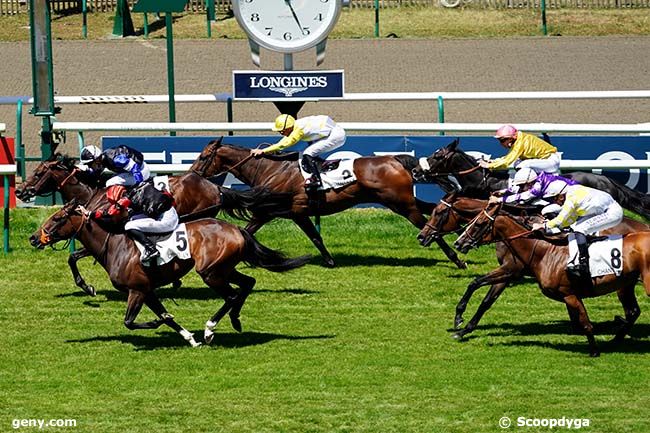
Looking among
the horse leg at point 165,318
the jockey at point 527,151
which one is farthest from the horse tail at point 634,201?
the horse leg at point 165,318

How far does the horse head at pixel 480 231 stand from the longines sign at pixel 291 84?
586 centimetres

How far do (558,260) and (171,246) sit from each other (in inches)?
134

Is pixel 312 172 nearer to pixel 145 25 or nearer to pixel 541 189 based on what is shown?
pixel 541 189

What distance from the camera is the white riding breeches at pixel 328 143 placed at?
55.3 ft

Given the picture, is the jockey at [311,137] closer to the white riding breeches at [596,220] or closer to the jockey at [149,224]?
the jockey at [149,224]

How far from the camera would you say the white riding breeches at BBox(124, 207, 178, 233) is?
42.0 ft

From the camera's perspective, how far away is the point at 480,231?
42.1ft

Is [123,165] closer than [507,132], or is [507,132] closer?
[123,165]

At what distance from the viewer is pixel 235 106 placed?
27734 millimetres

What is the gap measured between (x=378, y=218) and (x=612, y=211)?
5.92 meters

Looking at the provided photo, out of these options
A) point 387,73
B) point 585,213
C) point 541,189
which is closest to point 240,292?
point 541,189

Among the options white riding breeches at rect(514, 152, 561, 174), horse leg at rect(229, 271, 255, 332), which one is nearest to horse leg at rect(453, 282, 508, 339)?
horse leg at rect(229, 271, 255, 332)

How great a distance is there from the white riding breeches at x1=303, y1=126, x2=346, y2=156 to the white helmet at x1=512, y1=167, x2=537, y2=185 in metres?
2.70

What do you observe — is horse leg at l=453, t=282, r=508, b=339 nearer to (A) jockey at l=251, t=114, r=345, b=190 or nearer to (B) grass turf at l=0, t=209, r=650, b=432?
(B) grass turf at l=0, t=209, r=650, b=432
